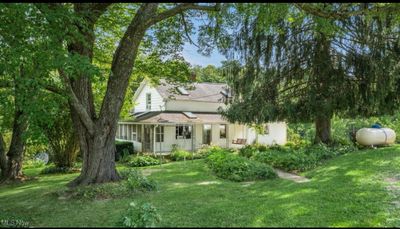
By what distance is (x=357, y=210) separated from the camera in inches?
243

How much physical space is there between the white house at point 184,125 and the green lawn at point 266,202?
12.1m

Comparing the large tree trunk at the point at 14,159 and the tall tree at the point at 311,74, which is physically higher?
the tall tree at the point at 311,74

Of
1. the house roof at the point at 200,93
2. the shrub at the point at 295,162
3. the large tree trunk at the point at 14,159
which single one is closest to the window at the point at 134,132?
the house roof at the point at 200,93

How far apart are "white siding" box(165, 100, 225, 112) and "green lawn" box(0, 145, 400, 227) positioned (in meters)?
13.9

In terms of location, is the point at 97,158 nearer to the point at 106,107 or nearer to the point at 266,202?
the point at 106,107

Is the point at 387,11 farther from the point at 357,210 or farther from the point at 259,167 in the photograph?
the point at 259,167

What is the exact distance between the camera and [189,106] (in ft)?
84.8

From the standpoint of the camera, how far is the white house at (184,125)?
23.3 m

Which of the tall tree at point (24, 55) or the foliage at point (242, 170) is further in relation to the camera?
the foliage at point (242, 170)

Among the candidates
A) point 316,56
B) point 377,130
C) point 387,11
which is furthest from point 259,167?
point 377,130

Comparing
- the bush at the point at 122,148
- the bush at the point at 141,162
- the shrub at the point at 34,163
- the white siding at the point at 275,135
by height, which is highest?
the white siding at the point at 275,135

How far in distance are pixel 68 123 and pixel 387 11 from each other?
14229 mm

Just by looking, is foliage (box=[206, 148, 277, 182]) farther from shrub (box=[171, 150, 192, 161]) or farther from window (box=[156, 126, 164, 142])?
window (box=[156, 126, 164, 142])

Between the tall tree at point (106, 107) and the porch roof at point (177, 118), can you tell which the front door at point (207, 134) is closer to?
the porch roof at point (177, 118)
